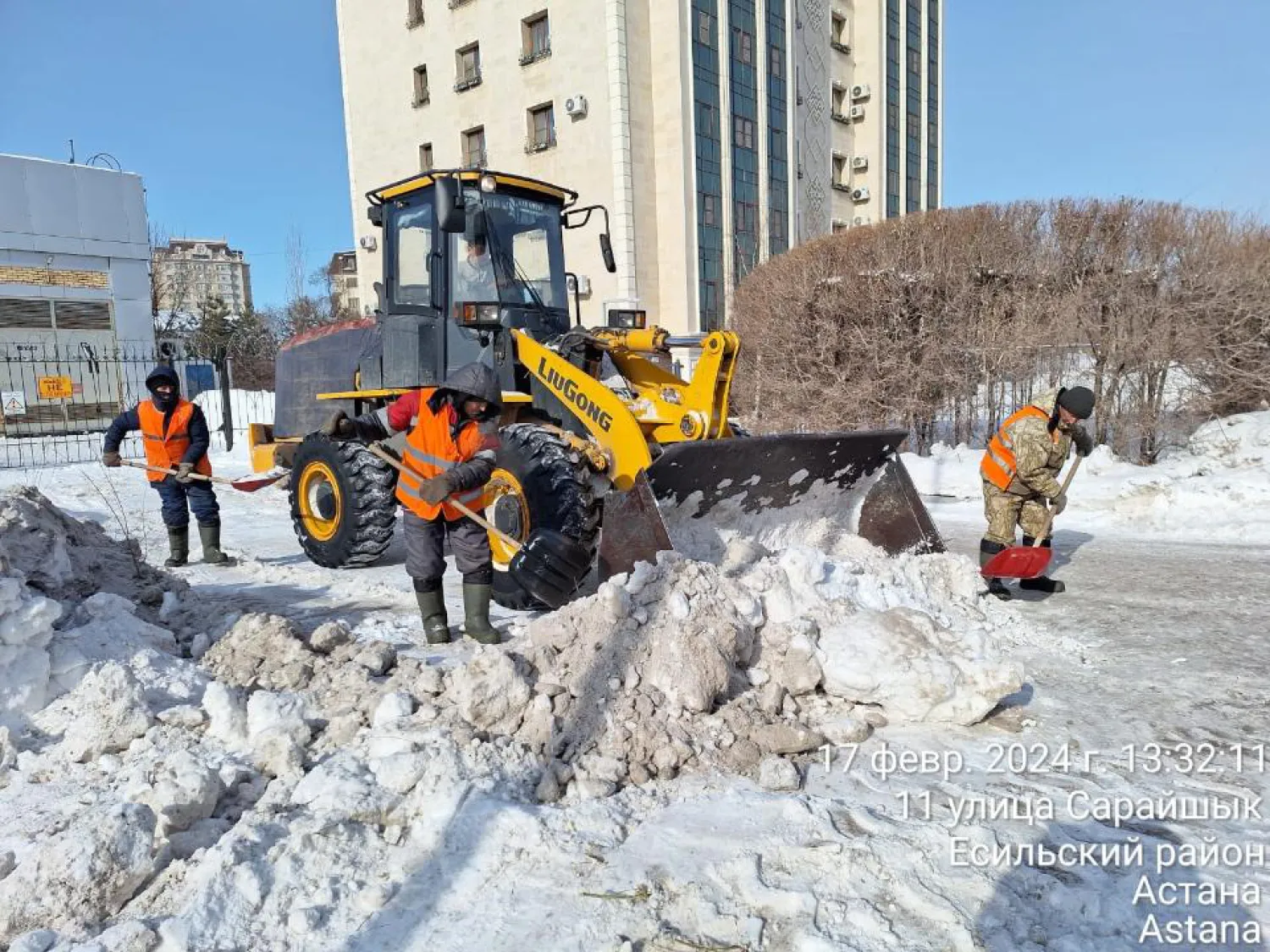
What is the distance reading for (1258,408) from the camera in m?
9.89

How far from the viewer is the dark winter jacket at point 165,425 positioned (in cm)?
623

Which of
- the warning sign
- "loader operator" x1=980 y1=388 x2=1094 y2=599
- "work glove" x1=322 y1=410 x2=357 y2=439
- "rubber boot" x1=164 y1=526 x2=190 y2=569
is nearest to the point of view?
"work glove" x1=322 y1=410 x2=357 y2=439

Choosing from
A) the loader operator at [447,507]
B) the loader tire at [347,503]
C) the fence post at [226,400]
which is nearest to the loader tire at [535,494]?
the loader operator at [447,507]

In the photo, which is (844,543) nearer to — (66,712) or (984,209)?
(66,712)

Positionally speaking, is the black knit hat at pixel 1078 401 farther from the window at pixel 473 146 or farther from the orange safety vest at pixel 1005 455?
the window at pixel 473 146

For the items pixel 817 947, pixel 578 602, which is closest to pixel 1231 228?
pixel 578 602

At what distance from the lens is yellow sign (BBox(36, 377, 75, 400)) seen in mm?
16156

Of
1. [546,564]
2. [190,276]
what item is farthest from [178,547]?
[190,276]

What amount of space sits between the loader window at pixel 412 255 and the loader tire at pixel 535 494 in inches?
65.1

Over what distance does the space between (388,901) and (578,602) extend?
1616 mm

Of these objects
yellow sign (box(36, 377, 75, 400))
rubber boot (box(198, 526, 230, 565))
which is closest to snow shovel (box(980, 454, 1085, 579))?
rubber boot (box(198, 526, 230, 565))

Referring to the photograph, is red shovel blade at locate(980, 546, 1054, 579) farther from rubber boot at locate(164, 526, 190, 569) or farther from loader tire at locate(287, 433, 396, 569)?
rubber boot at locate(164, 526, 190, 569)

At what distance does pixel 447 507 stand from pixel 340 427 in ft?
2.70

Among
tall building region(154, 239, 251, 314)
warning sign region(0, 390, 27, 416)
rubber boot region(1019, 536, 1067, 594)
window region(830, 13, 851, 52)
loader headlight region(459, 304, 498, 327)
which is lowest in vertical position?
rubber boot region(1019, 536, 1067, 594)
